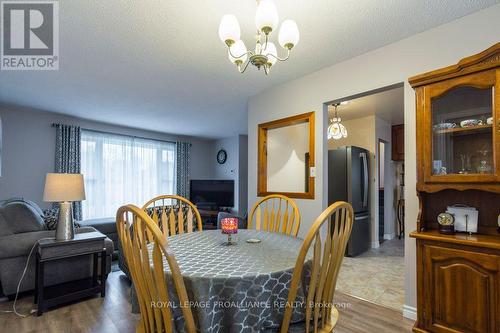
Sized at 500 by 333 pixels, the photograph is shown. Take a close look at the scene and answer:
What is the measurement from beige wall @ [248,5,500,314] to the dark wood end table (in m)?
2.22

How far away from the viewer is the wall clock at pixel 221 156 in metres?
7.14

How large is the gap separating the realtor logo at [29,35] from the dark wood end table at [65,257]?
1774mm

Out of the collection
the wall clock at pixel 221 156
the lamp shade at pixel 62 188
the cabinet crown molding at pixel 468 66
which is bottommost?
the lamp shade at pixel 62 188


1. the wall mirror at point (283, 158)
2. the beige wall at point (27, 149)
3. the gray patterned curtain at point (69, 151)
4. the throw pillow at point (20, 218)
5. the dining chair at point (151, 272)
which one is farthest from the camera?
the gray patterned curtain at point (69, 151)

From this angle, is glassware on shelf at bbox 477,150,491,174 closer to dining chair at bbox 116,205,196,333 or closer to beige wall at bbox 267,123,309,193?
dining chair at bbox 116,205,196,333

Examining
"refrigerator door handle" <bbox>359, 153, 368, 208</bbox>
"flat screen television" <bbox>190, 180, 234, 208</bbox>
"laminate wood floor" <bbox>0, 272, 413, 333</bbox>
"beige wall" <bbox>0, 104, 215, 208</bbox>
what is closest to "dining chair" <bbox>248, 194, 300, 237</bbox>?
"laminate wood floor" <bbox>0, 272, 413, 333</bbox>

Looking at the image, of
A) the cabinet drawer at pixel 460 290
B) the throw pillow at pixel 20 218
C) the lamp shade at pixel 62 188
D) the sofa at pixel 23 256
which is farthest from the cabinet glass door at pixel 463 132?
the throw pillow at pixel 20 218

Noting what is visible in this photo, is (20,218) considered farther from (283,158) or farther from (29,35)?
(283,158)

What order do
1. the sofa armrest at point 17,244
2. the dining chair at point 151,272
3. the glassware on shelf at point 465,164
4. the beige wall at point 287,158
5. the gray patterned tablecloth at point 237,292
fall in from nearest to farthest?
the dining chair at point 151,272 < the gray patterned tablecloth at point 237,292 < the glassware on shelf at point 465,164 < the sofa armrest at point 17,244 < the beige wall at point 287,158

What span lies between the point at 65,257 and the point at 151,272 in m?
1.98

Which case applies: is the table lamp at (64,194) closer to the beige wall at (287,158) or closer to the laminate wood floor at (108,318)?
the laminate wood floor at (108,318)

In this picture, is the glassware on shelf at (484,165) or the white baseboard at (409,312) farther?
the white baseboard at (409,312)

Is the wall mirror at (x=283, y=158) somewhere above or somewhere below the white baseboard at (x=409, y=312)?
above

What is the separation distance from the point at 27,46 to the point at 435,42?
350 cm
